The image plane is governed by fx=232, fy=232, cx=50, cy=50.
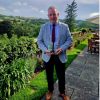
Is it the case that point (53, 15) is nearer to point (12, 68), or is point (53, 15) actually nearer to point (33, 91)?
point (12, 68)

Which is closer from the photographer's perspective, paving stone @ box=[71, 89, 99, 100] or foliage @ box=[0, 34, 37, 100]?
foliage @ box=[0, 34, 37, 100]

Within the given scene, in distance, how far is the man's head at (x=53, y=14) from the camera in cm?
406

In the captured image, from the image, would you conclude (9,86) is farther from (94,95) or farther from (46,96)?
(94,95)

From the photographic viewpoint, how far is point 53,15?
4094mm

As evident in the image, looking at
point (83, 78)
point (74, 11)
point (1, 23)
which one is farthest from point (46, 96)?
point (74, 11)

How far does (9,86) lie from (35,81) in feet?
4.73

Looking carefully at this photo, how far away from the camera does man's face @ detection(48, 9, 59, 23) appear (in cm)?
405

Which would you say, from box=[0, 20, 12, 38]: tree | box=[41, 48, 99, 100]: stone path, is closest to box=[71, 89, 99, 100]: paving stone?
box=[41, 48, 99, 100]: stone path

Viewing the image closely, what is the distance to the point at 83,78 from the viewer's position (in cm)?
648

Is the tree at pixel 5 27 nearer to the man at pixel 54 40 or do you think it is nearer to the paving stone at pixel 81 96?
the paving stone at pixel 81 96

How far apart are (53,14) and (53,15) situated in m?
0.02

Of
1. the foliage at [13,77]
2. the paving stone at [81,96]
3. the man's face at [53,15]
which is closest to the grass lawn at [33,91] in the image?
the foliage at [13,77]

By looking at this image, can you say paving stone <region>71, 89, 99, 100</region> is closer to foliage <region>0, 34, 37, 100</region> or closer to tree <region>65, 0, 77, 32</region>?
foliage <region>0, 34, 37, 100</region>

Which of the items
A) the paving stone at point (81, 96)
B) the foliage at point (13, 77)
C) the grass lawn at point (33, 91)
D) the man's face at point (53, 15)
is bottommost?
the paving stone at point (81, 96)
